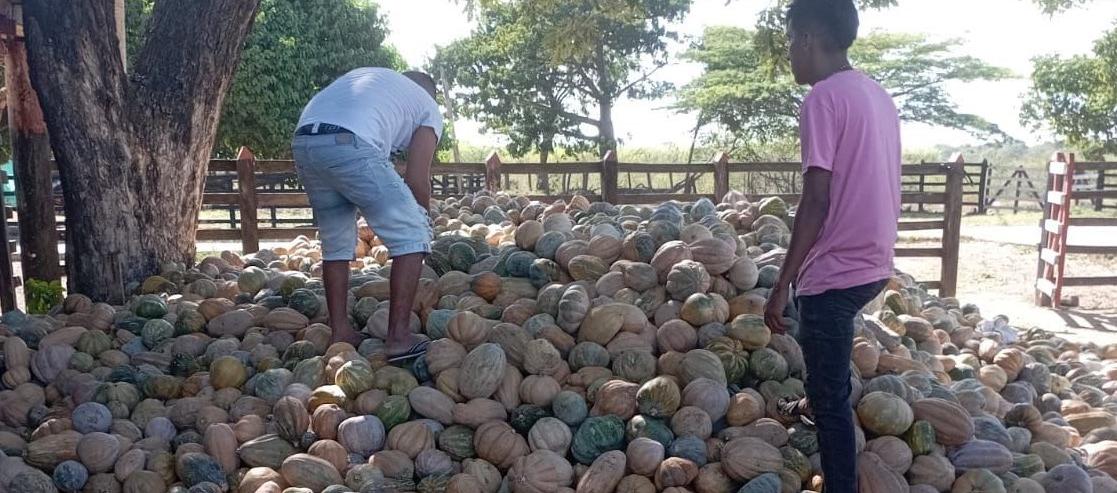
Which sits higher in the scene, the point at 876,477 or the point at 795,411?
the point at 795,411

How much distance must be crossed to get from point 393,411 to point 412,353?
44 centimetres

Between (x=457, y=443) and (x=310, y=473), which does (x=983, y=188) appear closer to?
(x=457, y=443)

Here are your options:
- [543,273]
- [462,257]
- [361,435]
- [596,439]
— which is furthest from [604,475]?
[462,257]

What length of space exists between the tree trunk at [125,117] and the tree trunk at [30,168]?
3.71ft

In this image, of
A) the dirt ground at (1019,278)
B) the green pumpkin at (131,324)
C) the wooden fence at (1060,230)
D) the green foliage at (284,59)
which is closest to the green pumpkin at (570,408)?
the green pumpkin at (131,324)

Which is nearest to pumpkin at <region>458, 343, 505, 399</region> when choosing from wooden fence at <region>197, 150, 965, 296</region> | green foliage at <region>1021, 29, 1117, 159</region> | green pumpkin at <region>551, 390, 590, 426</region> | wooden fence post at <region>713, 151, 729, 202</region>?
green pumpkin at <region>551, 390, 590, 426</region>

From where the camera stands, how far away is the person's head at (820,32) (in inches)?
108

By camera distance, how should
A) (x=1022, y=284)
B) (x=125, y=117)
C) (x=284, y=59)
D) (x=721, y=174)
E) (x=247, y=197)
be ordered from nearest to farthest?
(x=125, y=117)
(x=247, y=197)
(x=721, y=174)
(x=1022, y=284)
(x=284, y=59)

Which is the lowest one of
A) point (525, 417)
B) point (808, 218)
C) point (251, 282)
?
point (525, 417)

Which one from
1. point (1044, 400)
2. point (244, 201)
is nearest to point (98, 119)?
point (244, 201)

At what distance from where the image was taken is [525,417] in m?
3.32

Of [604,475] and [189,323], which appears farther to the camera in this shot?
[189,323]

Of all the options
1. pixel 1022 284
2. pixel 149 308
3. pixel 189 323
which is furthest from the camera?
pixel 1022 284

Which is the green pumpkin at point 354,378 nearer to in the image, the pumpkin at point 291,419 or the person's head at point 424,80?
the pumpkin at point 291,419
